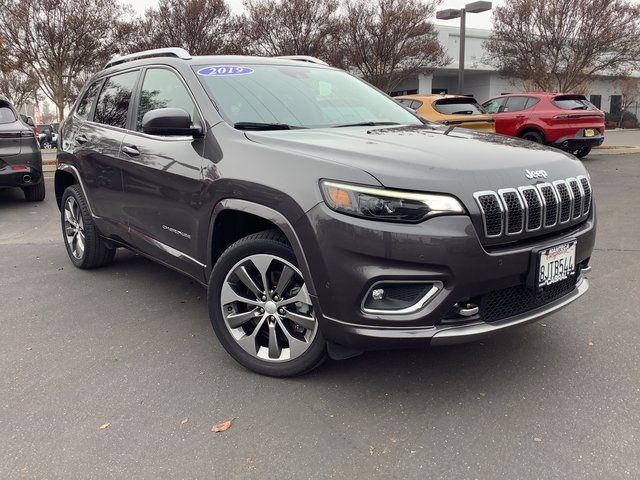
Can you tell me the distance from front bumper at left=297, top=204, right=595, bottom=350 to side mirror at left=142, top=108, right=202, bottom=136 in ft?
3.43

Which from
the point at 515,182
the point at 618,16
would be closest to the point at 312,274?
the point at 515,182

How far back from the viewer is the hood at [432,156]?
244 centimetres

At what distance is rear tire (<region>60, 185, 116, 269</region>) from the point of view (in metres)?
4.81

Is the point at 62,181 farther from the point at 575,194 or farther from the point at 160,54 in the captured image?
the point at 575,194

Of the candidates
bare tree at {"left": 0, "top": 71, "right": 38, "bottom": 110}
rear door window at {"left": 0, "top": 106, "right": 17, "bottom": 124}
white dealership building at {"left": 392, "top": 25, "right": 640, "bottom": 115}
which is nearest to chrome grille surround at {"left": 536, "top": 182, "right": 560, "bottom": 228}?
rear door window at {"left": 0, "top": 106, "right": 17, "bottom": 124}

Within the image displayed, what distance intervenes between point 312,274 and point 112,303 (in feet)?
7.69

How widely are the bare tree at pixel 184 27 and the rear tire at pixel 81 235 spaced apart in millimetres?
13778

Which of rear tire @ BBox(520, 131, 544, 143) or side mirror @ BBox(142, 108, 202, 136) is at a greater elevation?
side mirror @ BBox(142, 108, 202, 136)

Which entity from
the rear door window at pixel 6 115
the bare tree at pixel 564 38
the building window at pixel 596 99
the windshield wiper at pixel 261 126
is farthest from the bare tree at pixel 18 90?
the building window at pixel 596 99

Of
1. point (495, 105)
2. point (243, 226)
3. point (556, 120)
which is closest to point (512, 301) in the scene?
point (243, 226)

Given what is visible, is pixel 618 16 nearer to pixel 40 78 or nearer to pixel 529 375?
pixel 40 78

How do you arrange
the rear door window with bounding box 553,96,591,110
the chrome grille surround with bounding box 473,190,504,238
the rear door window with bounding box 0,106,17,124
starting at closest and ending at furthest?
1. the chrome grille surround with bounding box 473,190,504,238
2. the rear door window with bounding box 0,106,17,124
3. the rear door window with bounding box 553,96,591,110

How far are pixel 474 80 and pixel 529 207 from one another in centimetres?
3687

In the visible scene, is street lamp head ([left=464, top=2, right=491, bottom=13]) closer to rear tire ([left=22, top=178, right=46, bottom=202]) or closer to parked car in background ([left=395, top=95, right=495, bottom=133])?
parked car in background ([left=395, top=95, right=495, bottom=133])
